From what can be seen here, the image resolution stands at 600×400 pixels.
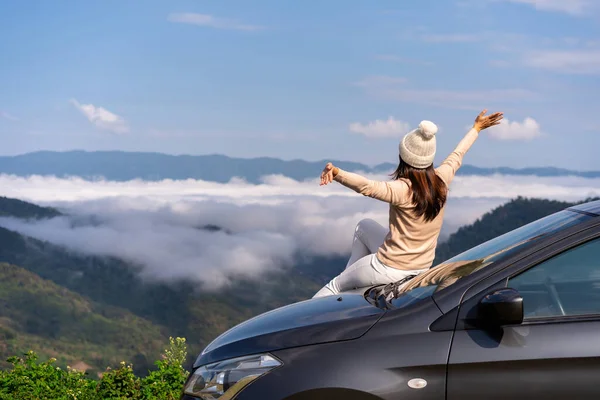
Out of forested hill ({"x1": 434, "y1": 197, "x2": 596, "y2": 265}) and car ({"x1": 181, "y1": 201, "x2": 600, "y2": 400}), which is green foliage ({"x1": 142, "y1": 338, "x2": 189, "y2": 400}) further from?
forested hill ({"x1": 434, "y1": 197, "x2": 596, "y2": 265})

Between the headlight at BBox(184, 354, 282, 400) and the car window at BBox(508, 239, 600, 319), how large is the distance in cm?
116

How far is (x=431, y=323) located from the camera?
3.53 m

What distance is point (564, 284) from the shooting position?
3576 mm

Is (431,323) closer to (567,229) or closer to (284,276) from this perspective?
(567,229)

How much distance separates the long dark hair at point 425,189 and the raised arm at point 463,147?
22cm

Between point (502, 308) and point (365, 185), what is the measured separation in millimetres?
2396

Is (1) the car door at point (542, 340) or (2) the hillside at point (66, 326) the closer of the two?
(1) the car door at point (542, 340)

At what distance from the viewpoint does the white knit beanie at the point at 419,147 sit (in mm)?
5867

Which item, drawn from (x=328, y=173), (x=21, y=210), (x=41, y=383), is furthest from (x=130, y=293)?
(x=328, y=173)

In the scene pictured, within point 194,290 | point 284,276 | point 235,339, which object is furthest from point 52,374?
point 284,276

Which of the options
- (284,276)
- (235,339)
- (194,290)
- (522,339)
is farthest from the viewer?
(284,276)

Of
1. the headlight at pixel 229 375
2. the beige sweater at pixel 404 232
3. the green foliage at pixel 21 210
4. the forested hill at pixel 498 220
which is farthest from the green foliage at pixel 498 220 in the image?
the green foliage at pixel 21 210

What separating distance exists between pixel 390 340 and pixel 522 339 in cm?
56

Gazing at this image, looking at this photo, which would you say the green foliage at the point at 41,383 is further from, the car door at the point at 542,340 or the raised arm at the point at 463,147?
the car door at the point at 542,340
